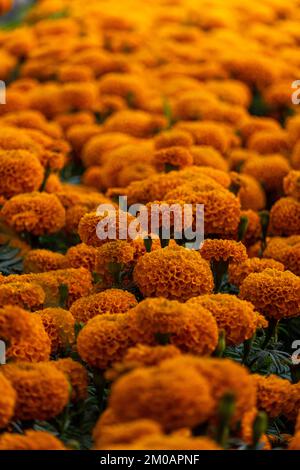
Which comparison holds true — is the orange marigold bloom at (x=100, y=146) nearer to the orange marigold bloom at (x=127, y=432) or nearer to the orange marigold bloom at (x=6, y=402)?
the orange marigold bloom at (x=6, y=402)

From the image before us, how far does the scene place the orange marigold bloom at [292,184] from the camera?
4.41 metres

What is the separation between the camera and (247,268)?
3.62m

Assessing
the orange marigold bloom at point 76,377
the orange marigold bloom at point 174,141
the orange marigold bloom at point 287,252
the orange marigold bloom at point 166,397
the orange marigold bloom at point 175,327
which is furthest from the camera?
the orange marigold bloom at point 174,141

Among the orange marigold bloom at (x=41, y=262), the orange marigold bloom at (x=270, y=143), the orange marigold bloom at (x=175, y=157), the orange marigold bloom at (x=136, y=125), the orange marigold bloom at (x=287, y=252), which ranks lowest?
the orange marigold bloom at (x=136, y=125)

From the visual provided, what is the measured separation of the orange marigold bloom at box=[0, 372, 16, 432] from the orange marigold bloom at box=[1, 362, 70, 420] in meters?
0.09

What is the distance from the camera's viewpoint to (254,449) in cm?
253

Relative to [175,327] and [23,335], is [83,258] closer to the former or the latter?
[23,335]

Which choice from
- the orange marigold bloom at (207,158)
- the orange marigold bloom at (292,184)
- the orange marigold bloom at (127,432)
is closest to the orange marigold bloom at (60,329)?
the orange marigold bloom at (127,432)

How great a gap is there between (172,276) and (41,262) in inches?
33.1

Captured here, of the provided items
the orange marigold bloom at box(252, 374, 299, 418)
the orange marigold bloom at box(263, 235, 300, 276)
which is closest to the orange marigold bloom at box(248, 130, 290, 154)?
the orange marigold bloom at box(263, 235, 300, 276)

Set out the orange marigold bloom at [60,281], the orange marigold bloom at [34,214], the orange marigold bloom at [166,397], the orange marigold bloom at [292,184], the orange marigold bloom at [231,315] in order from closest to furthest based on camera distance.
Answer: the orange marigold bloom at [166,397]
the orange marigold bloom at [231,315]
the orange marigold bloom at [60,281]
the orange marigold bloom at [34,214]
the orange marigold bloom at [292,184]

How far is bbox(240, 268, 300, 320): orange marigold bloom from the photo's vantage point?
3340 millimetres

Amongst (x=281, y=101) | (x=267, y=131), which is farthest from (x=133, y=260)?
(x=281, y=101)

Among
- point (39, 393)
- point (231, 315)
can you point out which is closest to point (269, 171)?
point (231, 315)
